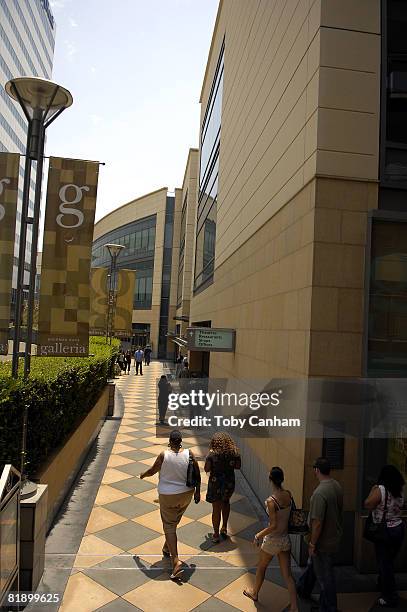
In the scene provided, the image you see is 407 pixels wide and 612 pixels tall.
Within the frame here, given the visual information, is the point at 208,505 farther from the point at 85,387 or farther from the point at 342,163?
the point at 342,163

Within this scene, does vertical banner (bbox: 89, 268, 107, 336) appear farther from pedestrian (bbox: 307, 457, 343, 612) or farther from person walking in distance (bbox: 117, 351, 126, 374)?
pedestrian (bbox: 307, 457, 343, 612)

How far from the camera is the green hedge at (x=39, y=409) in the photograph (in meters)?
5.86

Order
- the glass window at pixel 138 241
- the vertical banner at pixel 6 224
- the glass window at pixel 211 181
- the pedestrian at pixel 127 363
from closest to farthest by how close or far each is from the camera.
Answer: the vertical banner at pixel 6 224
the glass window at pixel 211 181
the pedestrian at pixel 127 363
the glass window at pixel 138 241

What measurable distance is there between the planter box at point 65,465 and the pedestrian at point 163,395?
9.19 ft

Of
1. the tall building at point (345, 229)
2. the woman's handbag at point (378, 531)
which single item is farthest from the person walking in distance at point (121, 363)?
the woman's handbag at point (378, 531)

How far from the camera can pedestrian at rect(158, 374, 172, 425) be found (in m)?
14.2

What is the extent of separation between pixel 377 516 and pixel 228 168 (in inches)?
465

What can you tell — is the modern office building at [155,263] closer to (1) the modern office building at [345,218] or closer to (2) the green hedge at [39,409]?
(2) the green hedge at [39,409]

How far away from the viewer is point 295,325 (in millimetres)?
6699

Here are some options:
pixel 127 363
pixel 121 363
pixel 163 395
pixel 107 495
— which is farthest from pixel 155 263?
pixel 107 495

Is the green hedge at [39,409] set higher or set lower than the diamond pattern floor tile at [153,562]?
higher

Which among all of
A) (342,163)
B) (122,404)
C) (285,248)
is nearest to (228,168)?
(285,248)

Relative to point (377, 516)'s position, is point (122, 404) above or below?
below

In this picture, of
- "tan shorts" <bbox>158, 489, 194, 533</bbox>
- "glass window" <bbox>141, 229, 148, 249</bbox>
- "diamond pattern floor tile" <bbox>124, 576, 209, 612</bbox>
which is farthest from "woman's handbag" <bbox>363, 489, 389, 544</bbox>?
"glass window" <bbox>141, 229, 148, 249</bbox>
